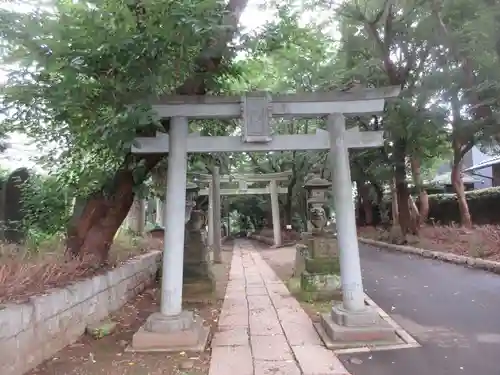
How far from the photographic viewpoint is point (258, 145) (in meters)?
5.80

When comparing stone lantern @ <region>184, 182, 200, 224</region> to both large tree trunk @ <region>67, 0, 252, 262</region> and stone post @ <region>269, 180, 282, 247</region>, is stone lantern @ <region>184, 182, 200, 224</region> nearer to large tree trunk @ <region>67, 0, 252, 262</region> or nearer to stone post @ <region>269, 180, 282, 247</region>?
large tree trunk @ <region>67, 0, 252, 262</region>

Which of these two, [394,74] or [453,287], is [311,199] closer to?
[453,287]

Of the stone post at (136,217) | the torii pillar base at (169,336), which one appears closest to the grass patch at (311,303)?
the torii pillar base at (169,336)

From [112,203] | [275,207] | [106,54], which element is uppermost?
[106,54]

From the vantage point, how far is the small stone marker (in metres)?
5.51

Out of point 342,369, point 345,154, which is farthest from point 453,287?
point 342,369

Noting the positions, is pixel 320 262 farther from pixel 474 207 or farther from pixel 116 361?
pixel 474 207

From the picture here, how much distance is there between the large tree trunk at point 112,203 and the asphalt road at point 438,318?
12.9ft

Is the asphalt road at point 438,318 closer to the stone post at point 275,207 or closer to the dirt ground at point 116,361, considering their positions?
the dirt ground at point 116,361

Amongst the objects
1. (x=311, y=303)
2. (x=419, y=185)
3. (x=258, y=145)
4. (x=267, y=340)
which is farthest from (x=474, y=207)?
(x=267, y=340)

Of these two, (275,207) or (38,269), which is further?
(275,207)

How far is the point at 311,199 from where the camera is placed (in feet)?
30.5

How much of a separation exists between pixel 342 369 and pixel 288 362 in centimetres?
58

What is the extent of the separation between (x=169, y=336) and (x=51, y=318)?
4.39 feet
